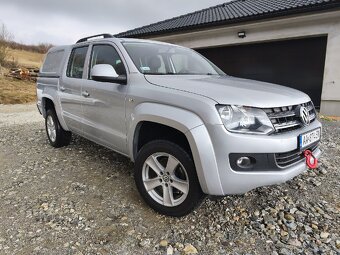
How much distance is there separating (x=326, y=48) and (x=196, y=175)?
736cm

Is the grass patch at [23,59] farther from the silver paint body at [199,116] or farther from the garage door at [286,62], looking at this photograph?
the silver paint body at [199,116]

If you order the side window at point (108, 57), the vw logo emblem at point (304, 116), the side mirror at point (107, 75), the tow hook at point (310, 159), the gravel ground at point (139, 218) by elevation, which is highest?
the side window at point (108, 57)

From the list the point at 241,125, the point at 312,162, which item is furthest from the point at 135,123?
the point at 312,162

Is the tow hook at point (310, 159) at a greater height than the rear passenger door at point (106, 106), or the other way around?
the rear passenger door at point (106, 106)

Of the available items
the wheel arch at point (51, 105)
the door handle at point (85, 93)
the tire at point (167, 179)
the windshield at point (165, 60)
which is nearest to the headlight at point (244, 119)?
the tire at point (167, 179)

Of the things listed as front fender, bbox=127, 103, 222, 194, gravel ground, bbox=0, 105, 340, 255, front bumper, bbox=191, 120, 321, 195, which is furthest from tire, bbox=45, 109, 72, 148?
front bumper, bbox=191, 120, 321, 195

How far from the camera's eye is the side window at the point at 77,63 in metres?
4.16

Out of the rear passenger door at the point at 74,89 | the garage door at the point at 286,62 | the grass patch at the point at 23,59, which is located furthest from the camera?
the grass patch at the point at 23,59

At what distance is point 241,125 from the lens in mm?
2385

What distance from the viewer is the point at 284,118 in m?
2.56

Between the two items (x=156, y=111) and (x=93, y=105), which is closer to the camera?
(x=156, y=111)

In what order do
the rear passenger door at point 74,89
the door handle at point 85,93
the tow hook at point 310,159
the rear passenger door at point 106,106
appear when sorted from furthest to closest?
the rear passenger door at point 74,89
the door handle at point 85,93
the rear passenger door at point 106,106
the tow hook at point 310,159

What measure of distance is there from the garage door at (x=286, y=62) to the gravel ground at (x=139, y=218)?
520 centimetres

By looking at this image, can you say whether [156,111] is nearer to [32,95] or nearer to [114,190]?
[114,190]
